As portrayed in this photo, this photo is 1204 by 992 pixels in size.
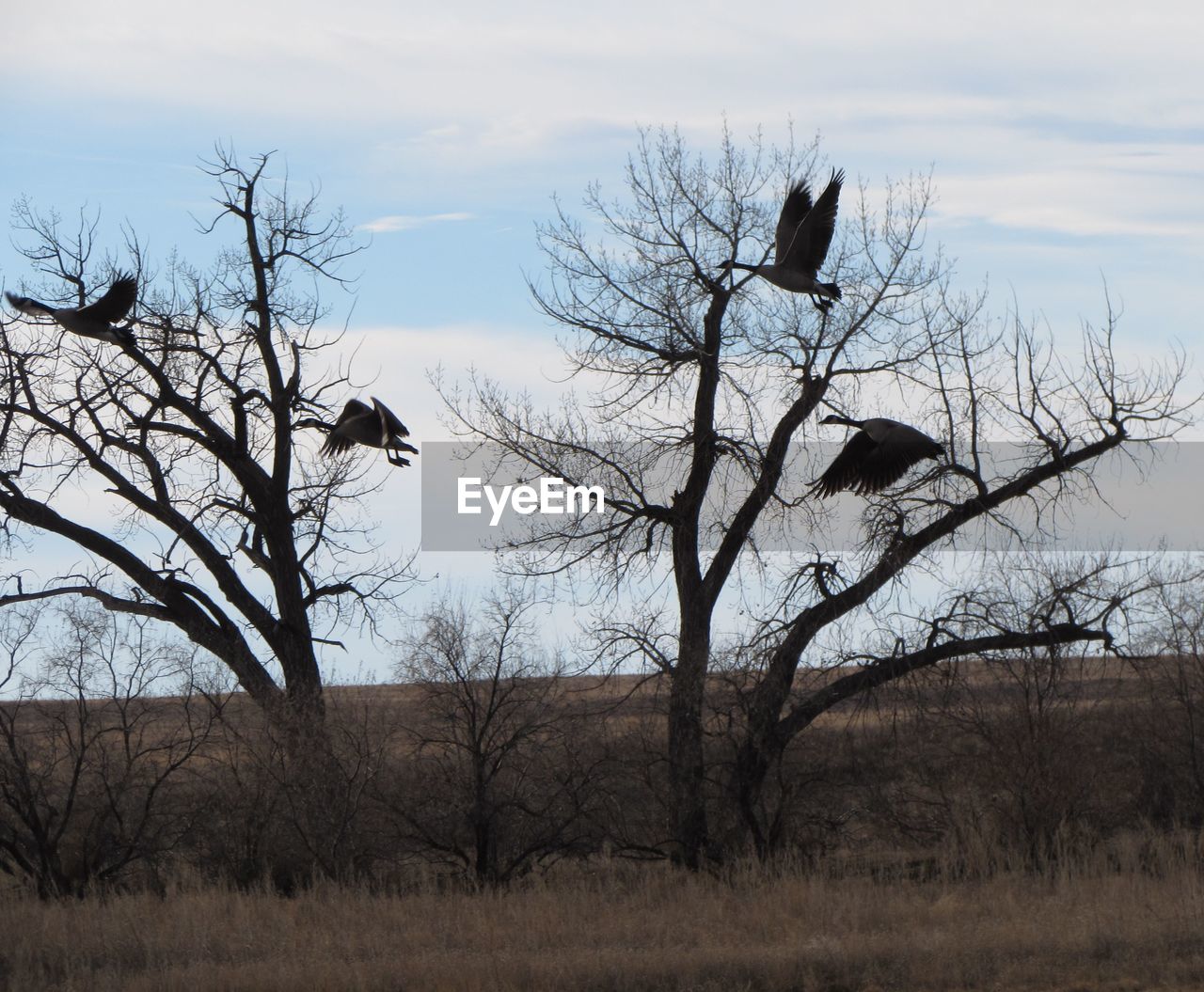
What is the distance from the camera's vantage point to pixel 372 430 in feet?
42.0

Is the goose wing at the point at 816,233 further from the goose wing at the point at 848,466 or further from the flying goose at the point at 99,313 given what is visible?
the flying goose at the point at 99,313

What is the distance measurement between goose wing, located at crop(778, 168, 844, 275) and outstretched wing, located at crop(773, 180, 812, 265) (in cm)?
7

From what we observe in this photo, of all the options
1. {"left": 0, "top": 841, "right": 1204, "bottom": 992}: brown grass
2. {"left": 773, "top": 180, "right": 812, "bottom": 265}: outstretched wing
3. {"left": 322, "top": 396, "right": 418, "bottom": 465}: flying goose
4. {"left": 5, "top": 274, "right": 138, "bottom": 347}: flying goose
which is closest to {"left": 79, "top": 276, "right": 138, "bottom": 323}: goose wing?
{"left": 5, "top": 274, "right": 138, "bottom": 347}: flying goose

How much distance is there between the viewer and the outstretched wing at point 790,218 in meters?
13.1

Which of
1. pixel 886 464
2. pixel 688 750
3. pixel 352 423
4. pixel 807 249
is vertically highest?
pixel 807 249

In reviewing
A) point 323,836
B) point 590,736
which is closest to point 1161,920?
point 590,736

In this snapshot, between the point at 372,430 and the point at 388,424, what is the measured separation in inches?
37.2

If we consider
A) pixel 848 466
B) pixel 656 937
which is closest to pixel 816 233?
pixel 848 466

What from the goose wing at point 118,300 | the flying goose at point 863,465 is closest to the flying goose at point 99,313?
the goose wing at point 118,300

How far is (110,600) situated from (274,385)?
145 inches

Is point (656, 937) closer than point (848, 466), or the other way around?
point (656, 937)

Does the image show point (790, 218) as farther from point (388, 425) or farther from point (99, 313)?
point (99, 313)

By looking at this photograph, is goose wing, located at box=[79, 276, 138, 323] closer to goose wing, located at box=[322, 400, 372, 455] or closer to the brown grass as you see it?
goose wing, located at box=[322, 400, 372, 455]

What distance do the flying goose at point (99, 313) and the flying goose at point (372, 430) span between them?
2.66m
